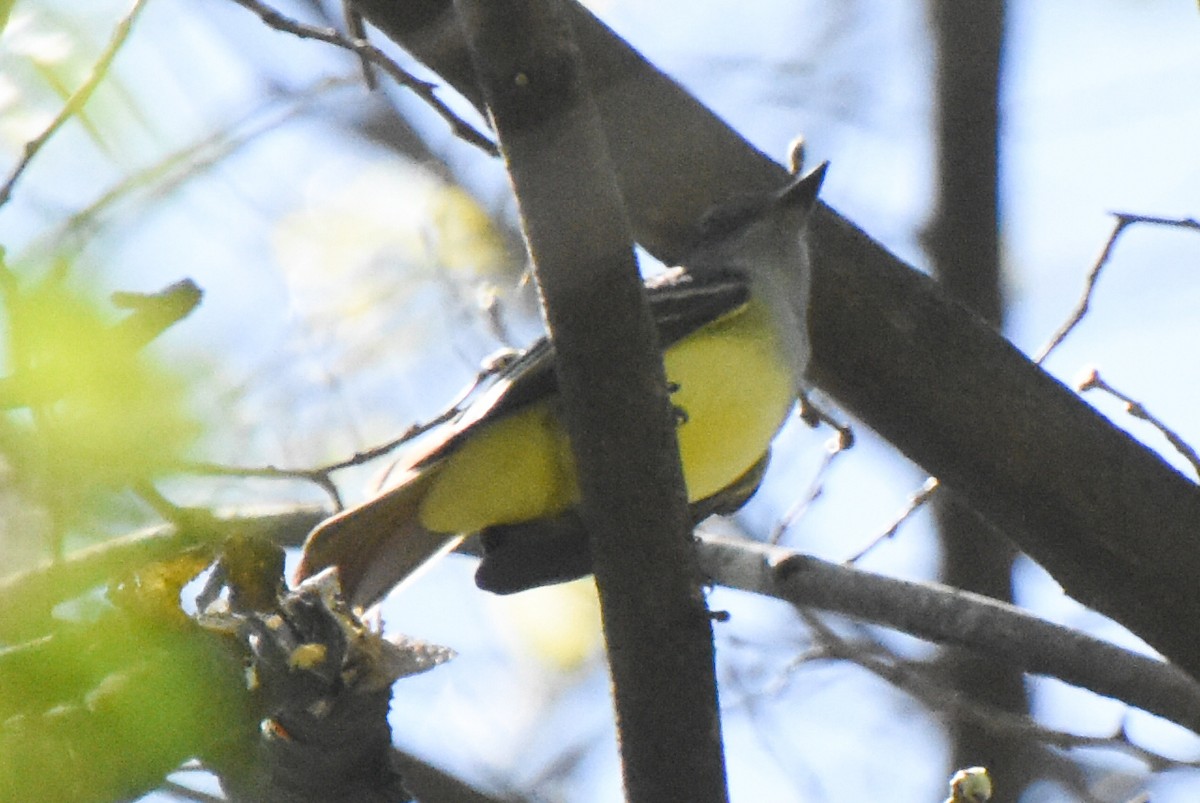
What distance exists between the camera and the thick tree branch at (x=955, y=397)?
353 centimetres

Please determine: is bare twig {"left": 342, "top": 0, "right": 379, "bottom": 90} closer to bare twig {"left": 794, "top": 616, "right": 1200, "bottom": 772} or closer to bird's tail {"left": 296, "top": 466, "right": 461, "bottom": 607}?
bird's tail {"left": 296, "top": 466, "right": 461, "bottom": 607}

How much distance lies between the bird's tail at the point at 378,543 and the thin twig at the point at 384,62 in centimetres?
84

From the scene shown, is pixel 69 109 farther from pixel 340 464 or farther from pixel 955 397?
pixel 955 397

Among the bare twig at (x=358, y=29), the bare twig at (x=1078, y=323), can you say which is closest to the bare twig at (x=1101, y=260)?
the bare twig at (x=1078, y=323)

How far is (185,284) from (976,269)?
369cm

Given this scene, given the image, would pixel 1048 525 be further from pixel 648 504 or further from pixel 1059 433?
pixel 648 504

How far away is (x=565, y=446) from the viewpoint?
12.7 feet

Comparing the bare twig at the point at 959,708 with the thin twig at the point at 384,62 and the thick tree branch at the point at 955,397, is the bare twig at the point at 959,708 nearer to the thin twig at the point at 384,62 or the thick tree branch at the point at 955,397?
the thick tree branch at the point at 955,397

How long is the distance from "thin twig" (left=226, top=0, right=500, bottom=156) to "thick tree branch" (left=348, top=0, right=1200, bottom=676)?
193 millimetres

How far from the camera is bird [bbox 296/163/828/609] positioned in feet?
12.5

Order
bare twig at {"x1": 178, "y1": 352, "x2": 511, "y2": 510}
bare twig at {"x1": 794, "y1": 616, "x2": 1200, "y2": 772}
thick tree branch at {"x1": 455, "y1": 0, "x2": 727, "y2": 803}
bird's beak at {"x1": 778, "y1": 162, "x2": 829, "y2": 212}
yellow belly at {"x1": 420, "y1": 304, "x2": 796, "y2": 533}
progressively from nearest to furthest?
thick tree branch at {"x1": 455, "y1": 0, "x2": 727, "y2": 803}
bare twig at {"x1": 178, "y1": 352, "x2": 511, "y2": 510}
bare twig at {"x1": 794, "y1": 616, "x2": 1200, "y2": 772}
yellow belly at {"x1": 420, "y1": 304, "x2": 796, "y2": 533}
bird's beak at {"x1": 778, "y1": 162, "x2": 829, "y2": 212}

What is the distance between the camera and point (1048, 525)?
3578 millimetres

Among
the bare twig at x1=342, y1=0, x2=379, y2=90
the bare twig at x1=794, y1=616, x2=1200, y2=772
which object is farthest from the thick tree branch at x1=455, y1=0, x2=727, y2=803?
the bare twig at x1=342, y1=0, x2=379, y2=90

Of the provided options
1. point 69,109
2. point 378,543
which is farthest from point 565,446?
point 69,109
